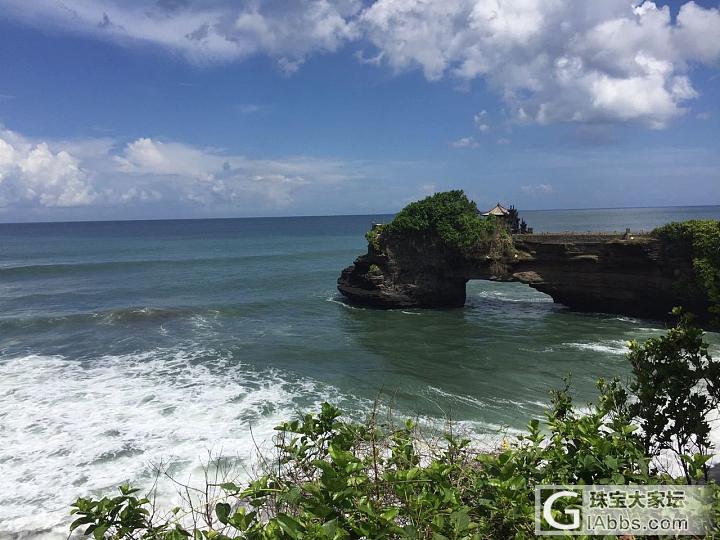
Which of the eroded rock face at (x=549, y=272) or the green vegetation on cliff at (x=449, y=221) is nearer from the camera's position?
the eroded rock face at (x=549, y=272)

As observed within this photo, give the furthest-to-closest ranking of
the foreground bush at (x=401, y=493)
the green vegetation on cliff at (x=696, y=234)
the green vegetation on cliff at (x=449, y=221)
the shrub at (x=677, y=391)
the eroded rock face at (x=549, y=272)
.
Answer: the green vegetation on cliff at (x=449, y=221), the eroded rock face at (x=549, y=272), the green vegetation on cliff at (x=696, y=234), the shrub at (x=677, y=391), the foreground bush at (x=401, y=493)

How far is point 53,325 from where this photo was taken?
25.5 meters

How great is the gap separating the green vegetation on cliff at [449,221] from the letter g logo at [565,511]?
25157 mm

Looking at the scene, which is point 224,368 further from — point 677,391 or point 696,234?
point 696,234

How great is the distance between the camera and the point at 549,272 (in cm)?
2805

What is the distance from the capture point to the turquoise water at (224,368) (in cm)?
1110

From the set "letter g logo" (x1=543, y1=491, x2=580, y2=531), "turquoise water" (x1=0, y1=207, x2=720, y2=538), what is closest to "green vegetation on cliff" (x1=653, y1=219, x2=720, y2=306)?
"turquoise water" (x1=0, y1=207, x2=720, y2=538)

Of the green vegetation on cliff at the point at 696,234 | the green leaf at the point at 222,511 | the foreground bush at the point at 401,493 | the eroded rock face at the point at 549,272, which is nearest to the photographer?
the foreground bush at the point at 401,493

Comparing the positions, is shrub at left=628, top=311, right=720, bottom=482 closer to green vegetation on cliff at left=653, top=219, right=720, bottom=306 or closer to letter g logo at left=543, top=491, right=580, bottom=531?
letter g logo at left=543, top=491, right=580, bottom=531

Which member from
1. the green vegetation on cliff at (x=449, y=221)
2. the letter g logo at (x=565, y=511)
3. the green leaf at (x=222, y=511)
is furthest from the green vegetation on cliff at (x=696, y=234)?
the green leaf at (x=222, y=511)

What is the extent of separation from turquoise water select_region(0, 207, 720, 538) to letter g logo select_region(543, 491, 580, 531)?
2.19m

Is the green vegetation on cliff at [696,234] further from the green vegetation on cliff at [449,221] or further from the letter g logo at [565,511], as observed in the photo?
the letter g logo at [565,511]

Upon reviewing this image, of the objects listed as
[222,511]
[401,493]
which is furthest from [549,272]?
[222,511]

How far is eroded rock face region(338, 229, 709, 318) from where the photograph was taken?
24.7m
